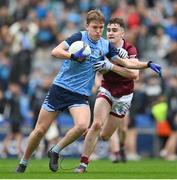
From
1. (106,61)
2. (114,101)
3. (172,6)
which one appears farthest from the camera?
(172,6)

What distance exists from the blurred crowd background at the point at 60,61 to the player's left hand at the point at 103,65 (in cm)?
971

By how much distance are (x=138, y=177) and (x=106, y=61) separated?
1.87 m

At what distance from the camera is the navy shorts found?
563 inches

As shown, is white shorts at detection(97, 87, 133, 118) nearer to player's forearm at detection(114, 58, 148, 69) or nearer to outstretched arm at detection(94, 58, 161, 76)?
outstretched arm at detection(94, 58, 161, 76)

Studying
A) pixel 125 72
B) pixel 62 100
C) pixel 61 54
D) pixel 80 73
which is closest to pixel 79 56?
pixel 61 54

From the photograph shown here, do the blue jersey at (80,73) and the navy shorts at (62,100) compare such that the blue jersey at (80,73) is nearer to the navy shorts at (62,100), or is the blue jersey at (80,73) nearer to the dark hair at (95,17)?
the navy shorts at (62,100)

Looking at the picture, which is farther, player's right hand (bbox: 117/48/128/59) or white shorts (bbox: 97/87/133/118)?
white shorts (bbox: 97/87/133/118)

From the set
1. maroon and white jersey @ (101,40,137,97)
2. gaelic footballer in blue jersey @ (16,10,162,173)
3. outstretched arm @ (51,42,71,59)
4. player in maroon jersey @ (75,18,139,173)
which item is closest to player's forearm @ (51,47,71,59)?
outstretched arm @ (51,42,71,59)

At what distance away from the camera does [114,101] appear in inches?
634

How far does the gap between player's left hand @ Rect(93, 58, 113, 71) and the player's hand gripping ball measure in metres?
0.23

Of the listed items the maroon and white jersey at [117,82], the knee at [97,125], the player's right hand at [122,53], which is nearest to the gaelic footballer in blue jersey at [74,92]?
the knee at [97,125]

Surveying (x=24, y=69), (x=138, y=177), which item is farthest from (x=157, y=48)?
(x=138, y=177)

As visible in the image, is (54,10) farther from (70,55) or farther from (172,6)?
(70,55)

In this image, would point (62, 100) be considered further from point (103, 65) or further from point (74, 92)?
point (103, 65)
